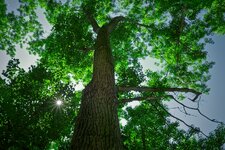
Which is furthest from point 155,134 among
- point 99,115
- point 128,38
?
point 99,115

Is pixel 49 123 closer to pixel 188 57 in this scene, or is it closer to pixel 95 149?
pixel 188 57

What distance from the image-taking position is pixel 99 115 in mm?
4461

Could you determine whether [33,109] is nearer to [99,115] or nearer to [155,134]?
[155,134]

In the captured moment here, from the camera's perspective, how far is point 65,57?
12.3 meters

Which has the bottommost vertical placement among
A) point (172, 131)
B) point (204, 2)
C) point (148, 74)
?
point (172, 131)

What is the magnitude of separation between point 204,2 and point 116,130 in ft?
33.7

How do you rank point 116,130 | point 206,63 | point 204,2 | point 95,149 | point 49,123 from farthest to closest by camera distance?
point 49,123 < point 206,63 < point 204,2 < point 116,130 < point 95,149

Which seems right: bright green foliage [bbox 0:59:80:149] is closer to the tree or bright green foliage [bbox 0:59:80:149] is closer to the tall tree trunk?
the tree

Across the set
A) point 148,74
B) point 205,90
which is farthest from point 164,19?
point 205,90

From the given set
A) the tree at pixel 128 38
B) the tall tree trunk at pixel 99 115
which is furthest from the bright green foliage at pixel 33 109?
the tall tree trunk at pixel 99 115

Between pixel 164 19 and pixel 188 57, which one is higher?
pixel 164 19

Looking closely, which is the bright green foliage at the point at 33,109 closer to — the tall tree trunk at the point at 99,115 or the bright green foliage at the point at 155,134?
the bright green foliage at the point at 155,134

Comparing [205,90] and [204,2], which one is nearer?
[204,2]

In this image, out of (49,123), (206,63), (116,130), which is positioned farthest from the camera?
(49,123)
